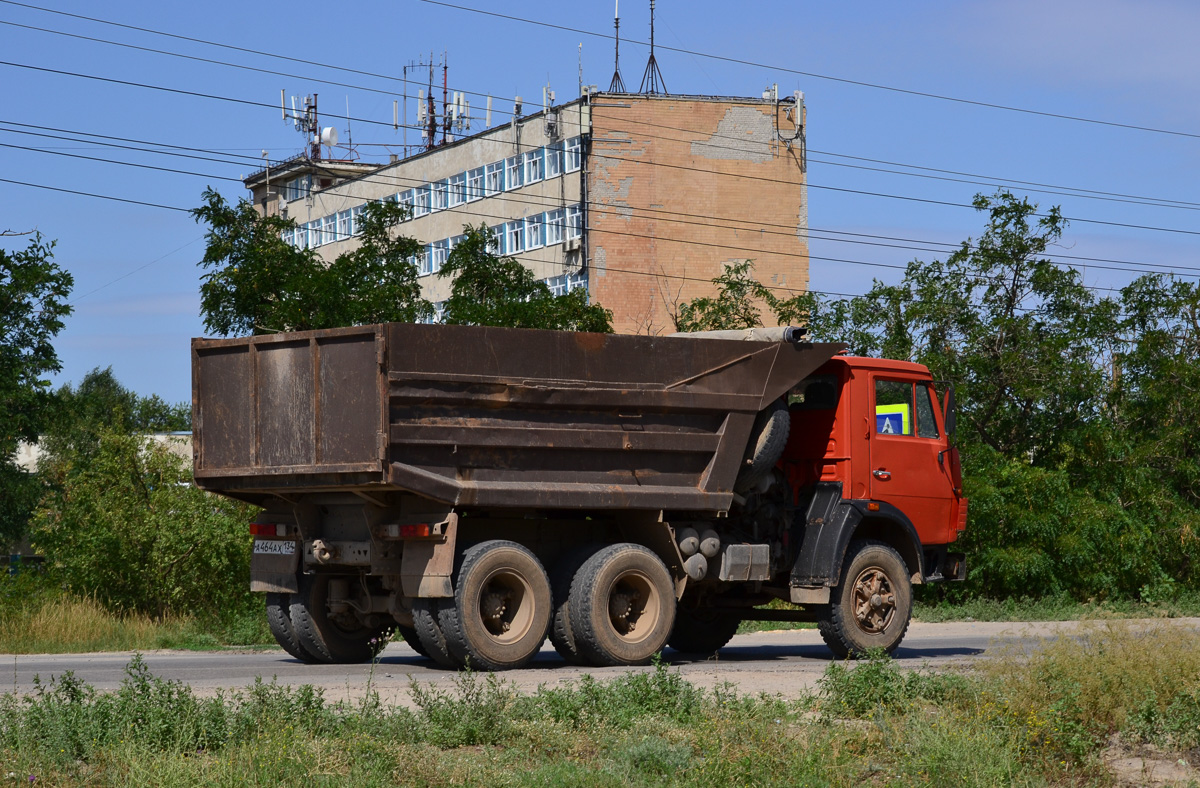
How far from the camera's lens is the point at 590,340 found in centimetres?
1147

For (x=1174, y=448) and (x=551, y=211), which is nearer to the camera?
(x=1174, y=448)

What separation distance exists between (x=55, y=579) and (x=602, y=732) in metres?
13.8

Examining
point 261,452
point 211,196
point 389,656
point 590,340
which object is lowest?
point 389,656

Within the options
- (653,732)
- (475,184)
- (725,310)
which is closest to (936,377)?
(725,310)

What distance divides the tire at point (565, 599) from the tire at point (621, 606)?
8 cm

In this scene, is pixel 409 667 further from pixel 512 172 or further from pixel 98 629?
pixel 512 172

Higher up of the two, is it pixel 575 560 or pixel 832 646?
pixel 575 560

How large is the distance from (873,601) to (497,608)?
12.8 feet

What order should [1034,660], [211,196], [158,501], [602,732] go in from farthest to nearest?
[211,196] → [158,501] → [1034,660] → [602,732]

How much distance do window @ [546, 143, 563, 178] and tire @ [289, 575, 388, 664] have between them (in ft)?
148

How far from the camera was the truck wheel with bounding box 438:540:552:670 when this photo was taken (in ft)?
35.5

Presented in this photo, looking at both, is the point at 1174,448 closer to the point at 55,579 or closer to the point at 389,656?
the point at 389,656

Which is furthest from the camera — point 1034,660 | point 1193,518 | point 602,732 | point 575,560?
point 1193,518

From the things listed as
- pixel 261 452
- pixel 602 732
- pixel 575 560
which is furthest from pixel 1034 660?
pixel 261 452
